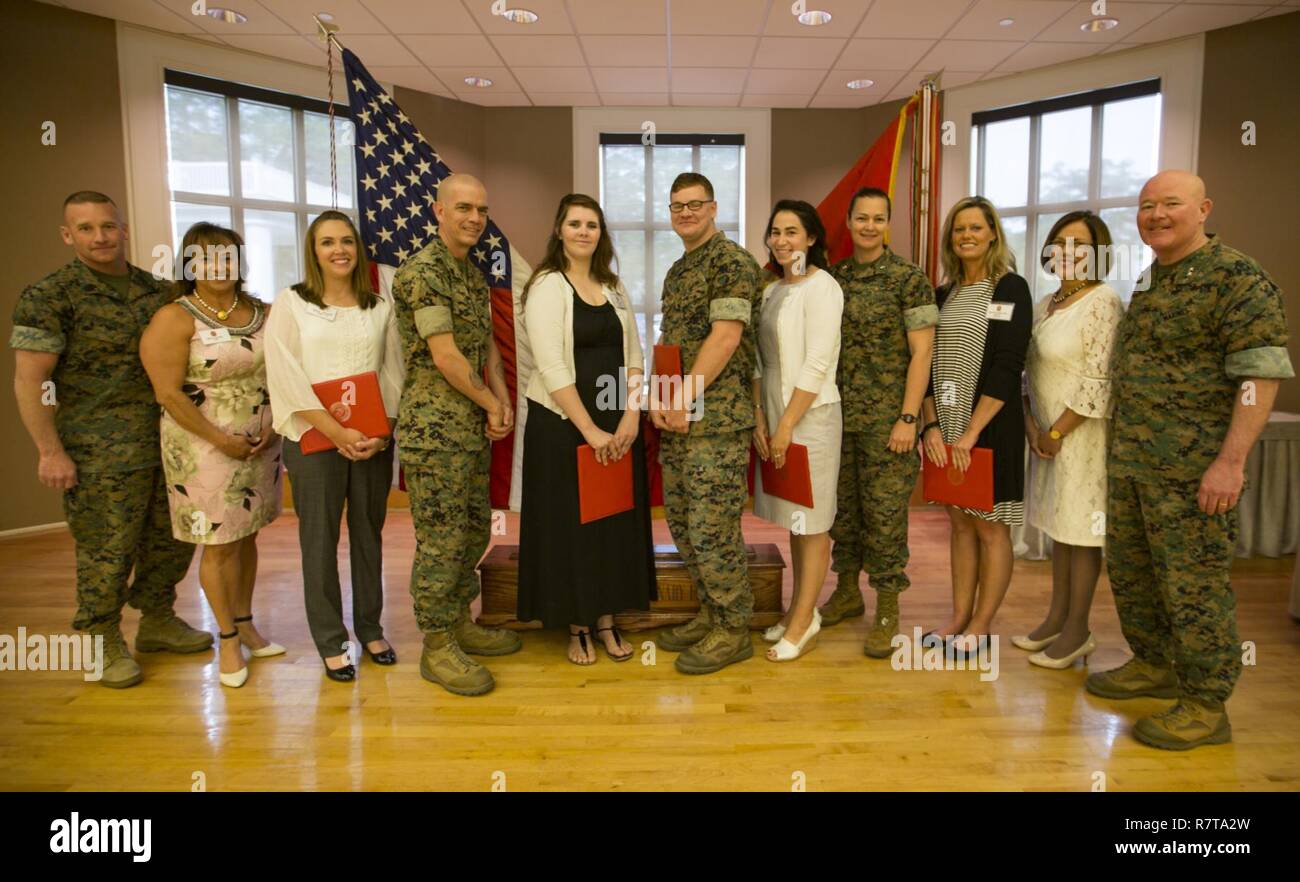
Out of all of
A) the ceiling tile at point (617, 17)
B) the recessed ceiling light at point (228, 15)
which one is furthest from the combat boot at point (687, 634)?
the recessed ceiling light at point (228, 15)

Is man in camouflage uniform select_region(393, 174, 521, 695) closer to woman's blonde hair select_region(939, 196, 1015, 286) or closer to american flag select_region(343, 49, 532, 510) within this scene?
american flag select_region(343, 49, 532, 510)

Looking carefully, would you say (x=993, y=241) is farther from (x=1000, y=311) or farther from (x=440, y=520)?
(x=440, y=520)

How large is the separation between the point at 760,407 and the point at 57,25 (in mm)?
5655

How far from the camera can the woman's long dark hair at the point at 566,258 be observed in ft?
8.73

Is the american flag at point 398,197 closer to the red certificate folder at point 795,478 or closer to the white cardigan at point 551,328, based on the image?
the white cardigan at point 551,328

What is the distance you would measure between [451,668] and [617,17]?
4624 millimetres

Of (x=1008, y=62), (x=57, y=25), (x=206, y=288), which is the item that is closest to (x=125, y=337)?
(x=206, y=288)

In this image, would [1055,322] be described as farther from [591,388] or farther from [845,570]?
[591,388]

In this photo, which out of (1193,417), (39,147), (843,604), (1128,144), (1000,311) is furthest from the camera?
(1128,144)

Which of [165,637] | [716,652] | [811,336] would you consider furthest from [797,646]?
[165,637]

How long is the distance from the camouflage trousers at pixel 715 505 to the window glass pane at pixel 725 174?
5678 mm

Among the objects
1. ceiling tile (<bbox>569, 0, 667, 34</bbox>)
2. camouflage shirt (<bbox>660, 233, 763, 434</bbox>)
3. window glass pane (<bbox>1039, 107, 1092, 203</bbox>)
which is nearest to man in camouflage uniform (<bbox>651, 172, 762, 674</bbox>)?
camouflage shirt (<bbox>660, 233, 763, 434</bbox>)

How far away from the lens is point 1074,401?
8.68 feet

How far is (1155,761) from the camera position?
223 centimetres
